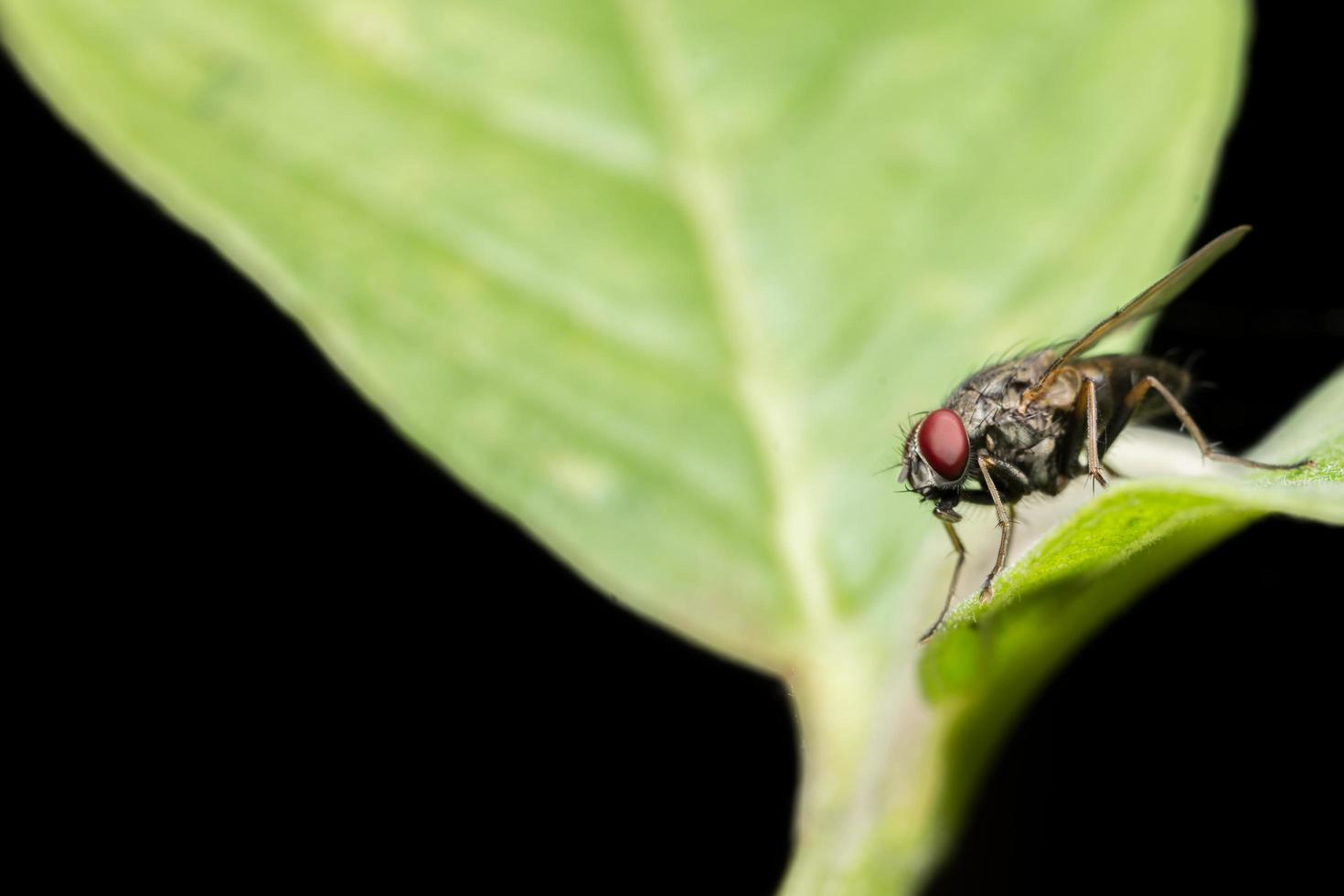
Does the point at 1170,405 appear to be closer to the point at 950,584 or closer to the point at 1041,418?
the point at 1041,418

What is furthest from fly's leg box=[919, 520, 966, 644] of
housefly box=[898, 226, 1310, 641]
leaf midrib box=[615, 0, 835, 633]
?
leaf midrib box=[615, 0, 835, 633]

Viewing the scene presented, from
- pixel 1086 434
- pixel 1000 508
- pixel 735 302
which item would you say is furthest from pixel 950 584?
pixel 1086 434

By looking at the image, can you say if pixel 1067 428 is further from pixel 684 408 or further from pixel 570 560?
pixel 570 560

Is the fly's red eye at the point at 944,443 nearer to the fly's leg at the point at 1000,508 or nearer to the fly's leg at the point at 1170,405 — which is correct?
the fly's leg at the point at 1000,508

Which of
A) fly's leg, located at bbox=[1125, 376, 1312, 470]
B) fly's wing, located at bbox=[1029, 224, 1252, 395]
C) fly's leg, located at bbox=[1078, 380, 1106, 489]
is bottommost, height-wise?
fly's leg, located at bbox=[1078, 380, 1106, 489]

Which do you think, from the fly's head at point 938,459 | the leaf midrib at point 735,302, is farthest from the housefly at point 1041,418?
the leaf midrib at point 735,302

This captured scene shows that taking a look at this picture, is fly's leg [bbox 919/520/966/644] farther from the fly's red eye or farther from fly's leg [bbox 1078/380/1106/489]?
fly's leg [bbox 1078/380/1106/489]

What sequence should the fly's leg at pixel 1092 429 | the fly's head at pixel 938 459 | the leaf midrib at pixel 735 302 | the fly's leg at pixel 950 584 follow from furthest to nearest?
the fly's leg at pixel 1092 429 < the fly's head at pixel 938 459 < the leaf midrib at pixel 735 302 < the fly's leg at pixel 950 584

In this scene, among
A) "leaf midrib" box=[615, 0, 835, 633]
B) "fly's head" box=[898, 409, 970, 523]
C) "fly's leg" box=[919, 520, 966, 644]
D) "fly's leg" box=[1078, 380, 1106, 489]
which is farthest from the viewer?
"fly's leg" box=[1078, 380, 1106, 489]
